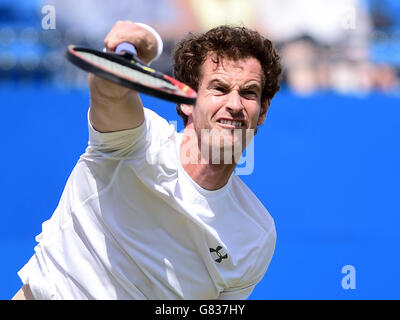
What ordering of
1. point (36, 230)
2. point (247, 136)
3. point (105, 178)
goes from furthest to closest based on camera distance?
point (36, 230) < point (247, 136) < point (105, 178)

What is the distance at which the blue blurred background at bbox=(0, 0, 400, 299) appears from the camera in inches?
246

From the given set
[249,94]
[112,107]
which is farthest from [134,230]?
[249,94]

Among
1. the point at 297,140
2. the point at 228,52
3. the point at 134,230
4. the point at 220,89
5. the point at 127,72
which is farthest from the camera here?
the point at 297,140

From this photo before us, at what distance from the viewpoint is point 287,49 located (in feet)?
22.9

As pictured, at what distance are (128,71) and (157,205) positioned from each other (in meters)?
0.56

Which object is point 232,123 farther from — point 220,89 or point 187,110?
point 187,110

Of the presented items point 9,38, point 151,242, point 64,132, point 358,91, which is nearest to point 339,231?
point 358,91

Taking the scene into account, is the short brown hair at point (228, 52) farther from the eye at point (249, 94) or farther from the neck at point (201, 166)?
the neck at point (201, 166)

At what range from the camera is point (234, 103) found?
2.61 meters

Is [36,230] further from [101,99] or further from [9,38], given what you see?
[101,99]

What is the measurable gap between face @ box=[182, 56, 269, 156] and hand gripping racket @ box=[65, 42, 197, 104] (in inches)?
16.2

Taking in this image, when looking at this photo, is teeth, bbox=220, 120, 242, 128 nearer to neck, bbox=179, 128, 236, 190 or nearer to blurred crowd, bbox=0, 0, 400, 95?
neck, bbox=179, 128, 236, 190

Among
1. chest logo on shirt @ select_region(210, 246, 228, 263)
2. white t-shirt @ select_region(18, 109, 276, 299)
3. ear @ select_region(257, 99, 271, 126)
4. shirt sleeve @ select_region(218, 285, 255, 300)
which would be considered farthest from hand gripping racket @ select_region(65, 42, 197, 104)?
shirt sleeve @ select_region(218, 285, 255, 300)
